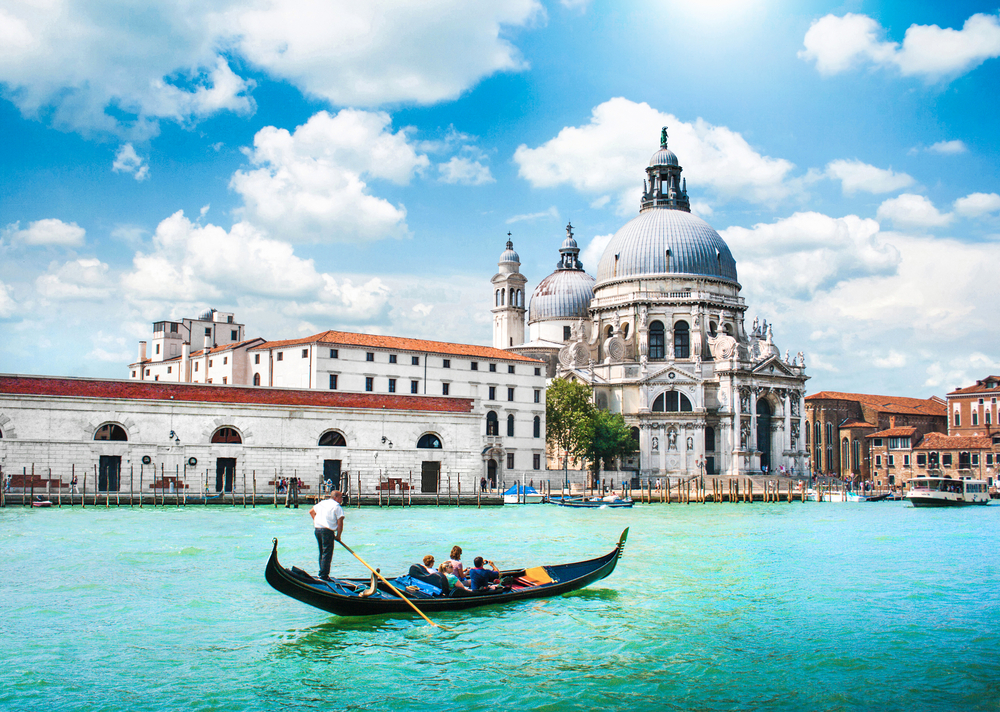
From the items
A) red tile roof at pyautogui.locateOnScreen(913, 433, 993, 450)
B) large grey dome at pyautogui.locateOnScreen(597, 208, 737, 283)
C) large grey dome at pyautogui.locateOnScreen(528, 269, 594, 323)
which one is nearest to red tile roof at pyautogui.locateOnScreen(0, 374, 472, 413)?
large grey dome at pyautogui.locateOnScreen(597, 208, 737, 283)

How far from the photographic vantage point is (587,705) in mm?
10055

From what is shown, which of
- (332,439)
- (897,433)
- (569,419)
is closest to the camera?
(332,439)

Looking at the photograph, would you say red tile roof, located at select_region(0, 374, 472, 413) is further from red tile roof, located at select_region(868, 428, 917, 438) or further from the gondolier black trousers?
red tile roof, located at select_region(868, 428, 917, 438)

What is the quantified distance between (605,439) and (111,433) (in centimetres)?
2962

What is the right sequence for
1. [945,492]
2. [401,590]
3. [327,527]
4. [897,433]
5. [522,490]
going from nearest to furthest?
[401,590] → [327,527] → [522,490] → [945,492] → [897,433]

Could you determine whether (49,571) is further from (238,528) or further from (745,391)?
(745,391)

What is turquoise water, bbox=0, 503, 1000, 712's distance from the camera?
34.0 feet

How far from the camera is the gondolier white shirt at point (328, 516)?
13.8 meters

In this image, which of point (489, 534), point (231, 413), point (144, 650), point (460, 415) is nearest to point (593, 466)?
point (460, 415)

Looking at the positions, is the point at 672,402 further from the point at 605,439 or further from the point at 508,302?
the point at 508,302

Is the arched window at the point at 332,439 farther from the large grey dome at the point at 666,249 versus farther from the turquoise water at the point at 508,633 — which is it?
the large grey dome at the point at 666,249

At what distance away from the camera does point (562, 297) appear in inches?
2749

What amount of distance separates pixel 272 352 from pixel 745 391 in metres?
28.9

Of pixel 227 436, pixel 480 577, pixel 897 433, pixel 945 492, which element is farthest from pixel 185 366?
pixel 897 433
